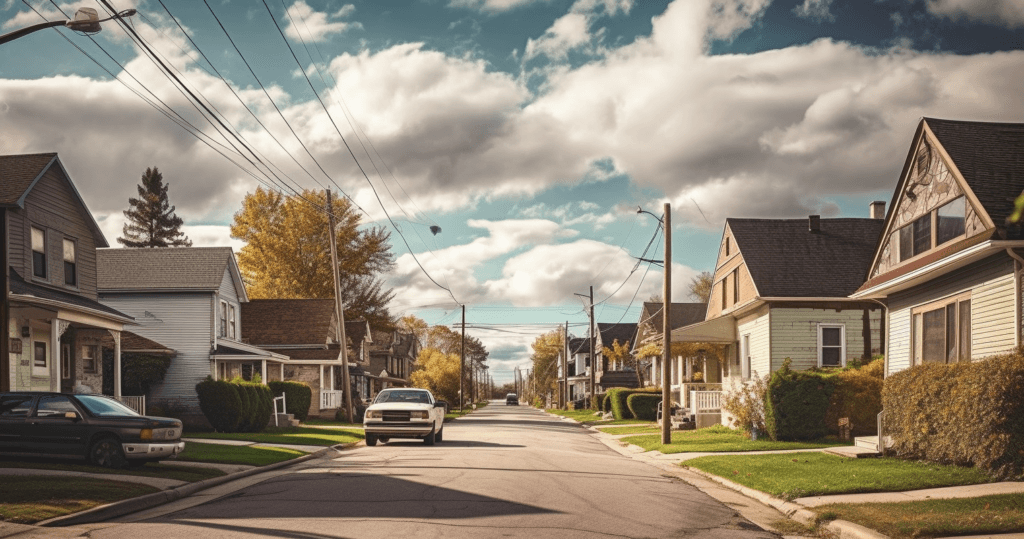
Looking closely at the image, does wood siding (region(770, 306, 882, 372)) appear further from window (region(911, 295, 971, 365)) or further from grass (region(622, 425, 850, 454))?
window (region(911, 295, 971, 365))

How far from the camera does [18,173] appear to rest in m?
25.7

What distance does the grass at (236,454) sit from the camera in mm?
19828

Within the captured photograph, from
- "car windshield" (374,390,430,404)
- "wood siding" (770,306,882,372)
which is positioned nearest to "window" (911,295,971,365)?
"wood siding" (770,306,882,372)

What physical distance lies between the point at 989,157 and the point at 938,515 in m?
11.3

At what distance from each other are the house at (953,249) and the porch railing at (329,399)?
30.5 metres

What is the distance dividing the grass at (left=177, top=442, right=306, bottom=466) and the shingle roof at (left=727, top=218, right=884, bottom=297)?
17.6 m

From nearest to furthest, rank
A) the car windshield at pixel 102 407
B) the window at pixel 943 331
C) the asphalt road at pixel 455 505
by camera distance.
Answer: the asphalt road at pixel 455 505 < the car windshield at pixel 102 407 < the window at pixel 943 331

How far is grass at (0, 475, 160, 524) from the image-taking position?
11.1m

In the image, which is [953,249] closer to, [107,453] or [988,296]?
[988,296]

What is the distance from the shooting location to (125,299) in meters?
40.2

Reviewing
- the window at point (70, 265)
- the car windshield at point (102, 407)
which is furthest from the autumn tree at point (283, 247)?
the car windshield at point (102, 407)

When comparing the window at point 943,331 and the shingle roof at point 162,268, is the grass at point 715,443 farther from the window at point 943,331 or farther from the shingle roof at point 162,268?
the shingle roof at point 162,268

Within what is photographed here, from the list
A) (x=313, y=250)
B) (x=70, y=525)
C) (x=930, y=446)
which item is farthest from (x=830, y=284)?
(x=313, y=250)

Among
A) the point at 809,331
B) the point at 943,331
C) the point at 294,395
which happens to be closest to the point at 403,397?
the point at 294,395
